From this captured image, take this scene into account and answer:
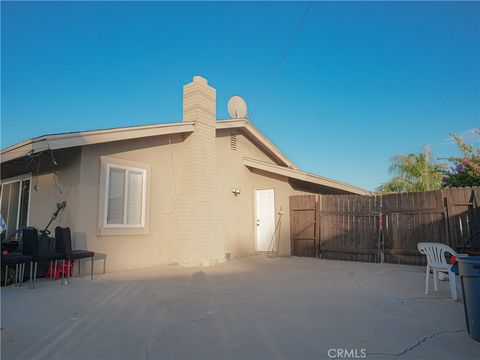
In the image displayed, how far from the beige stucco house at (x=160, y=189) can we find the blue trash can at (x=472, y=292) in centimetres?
643

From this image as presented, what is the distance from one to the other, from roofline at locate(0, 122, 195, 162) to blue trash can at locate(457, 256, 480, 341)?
6655 millimetres

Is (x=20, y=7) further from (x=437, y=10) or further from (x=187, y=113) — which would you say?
(x=437, y=10)

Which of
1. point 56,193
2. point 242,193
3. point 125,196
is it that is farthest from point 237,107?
point 56,193

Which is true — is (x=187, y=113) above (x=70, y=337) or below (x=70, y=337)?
above

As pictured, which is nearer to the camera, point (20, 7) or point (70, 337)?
point (70, 337)

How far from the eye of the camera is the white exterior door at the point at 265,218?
11758mm

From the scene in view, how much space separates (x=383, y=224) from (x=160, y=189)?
6664mm

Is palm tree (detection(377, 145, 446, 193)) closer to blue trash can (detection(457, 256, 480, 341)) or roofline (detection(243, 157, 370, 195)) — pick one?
roofline (detection(243, 157, 370, 195))

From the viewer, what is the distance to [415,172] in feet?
66.7

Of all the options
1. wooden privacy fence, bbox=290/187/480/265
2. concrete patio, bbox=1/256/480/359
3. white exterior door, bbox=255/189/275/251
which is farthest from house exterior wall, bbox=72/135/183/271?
wooden privacy fence, bbox=290/187/480/265

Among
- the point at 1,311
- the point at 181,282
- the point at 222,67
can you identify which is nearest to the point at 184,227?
the point at 181,282

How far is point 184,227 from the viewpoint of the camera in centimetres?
868

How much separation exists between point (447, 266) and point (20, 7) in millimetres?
11746

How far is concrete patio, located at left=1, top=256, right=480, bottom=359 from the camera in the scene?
118 inches
